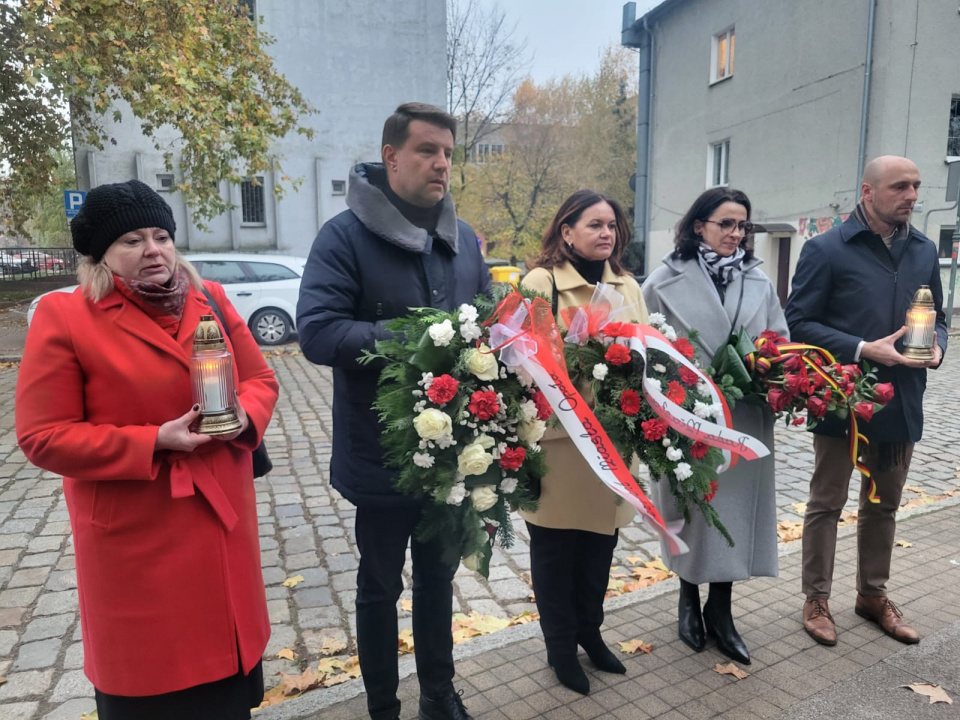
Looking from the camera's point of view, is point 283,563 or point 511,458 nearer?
point 511,458

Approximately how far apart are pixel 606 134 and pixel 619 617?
34.9 meters

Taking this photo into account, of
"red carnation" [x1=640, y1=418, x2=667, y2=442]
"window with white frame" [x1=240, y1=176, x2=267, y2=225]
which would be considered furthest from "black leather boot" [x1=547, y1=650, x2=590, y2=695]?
"window with white frame" [x1=240, y1=176, x2=267, y2=225]

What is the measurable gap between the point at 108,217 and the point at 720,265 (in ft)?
8.18

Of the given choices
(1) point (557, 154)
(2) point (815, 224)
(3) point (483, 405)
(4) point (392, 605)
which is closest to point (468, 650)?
(4) point (392, 605)

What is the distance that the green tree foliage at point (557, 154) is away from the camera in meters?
35.9

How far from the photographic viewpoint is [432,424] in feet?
6.84

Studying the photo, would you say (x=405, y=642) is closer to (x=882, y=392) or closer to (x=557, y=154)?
(x=882, y=392)

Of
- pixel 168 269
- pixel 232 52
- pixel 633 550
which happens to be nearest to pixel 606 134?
pixel 232 52

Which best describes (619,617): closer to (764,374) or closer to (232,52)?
(764,374)

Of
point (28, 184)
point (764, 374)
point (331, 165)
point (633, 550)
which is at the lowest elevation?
point (633, 550)

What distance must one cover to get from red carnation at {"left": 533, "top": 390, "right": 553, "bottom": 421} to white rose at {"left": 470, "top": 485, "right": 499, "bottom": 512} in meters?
0.31

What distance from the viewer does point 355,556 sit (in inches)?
174

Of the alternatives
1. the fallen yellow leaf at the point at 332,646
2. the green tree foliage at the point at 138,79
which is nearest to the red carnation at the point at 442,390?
the fallen yellow leaf at the point at 332,646

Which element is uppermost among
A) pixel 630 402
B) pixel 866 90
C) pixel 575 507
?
pixel 866 90
